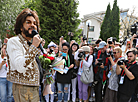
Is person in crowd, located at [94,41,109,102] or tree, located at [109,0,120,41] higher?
tree, located at [109,0,120,41]

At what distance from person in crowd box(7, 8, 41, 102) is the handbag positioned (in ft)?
8.13

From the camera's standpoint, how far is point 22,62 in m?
1.51

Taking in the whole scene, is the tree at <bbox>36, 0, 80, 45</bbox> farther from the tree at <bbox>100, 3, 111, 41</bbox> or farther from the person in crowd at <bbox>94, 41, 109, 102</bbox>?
the tree at <bbox>100, 3, 111, 41</bbox>

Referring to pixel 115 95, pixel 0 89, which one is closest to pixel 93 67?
pixel 115 95

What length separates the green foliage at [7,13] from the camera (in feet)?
31.8

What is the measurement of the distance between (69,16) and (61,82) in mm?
6763

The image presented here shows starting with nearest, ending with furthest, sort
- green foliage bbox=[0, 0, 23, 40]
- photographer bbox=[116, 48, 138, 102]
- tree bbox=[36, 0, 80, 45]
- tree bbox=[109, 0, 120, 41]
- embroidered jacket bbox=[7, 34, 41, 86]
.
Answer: embroidered jacket bbox=[7, 34, 41, 86]
photographer bbox=[116, 48, 138, 102]
tree bbox=[36, 0, 80, 45]
green foliage bbox=[0, 0, 23, 40]
tree bbox=[109, 0, 120, 41]

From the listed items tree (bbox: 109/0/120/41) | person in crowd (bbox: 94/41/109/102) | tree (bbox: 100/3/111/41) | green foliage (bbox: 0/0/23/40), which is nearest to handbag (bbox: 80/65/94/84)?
person in crowd (bbox: 94/41/109/102)

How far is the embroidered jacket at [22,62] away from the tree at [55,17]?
7.85 m

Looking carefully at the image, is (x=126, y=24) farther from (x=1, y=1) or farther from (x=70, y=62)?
(x=70, y=62)

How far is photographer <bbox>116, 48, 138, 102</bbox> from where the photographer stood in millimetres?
2918

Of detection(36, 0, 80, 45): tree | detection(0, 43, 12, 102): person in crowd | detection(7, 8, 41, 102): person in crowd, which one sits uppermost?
detection(36, 0, 80, 45): tree

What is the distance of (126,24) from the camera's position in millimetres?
23844

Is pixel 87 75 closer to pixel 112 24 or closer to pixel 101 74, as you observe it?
pixel 101 74
